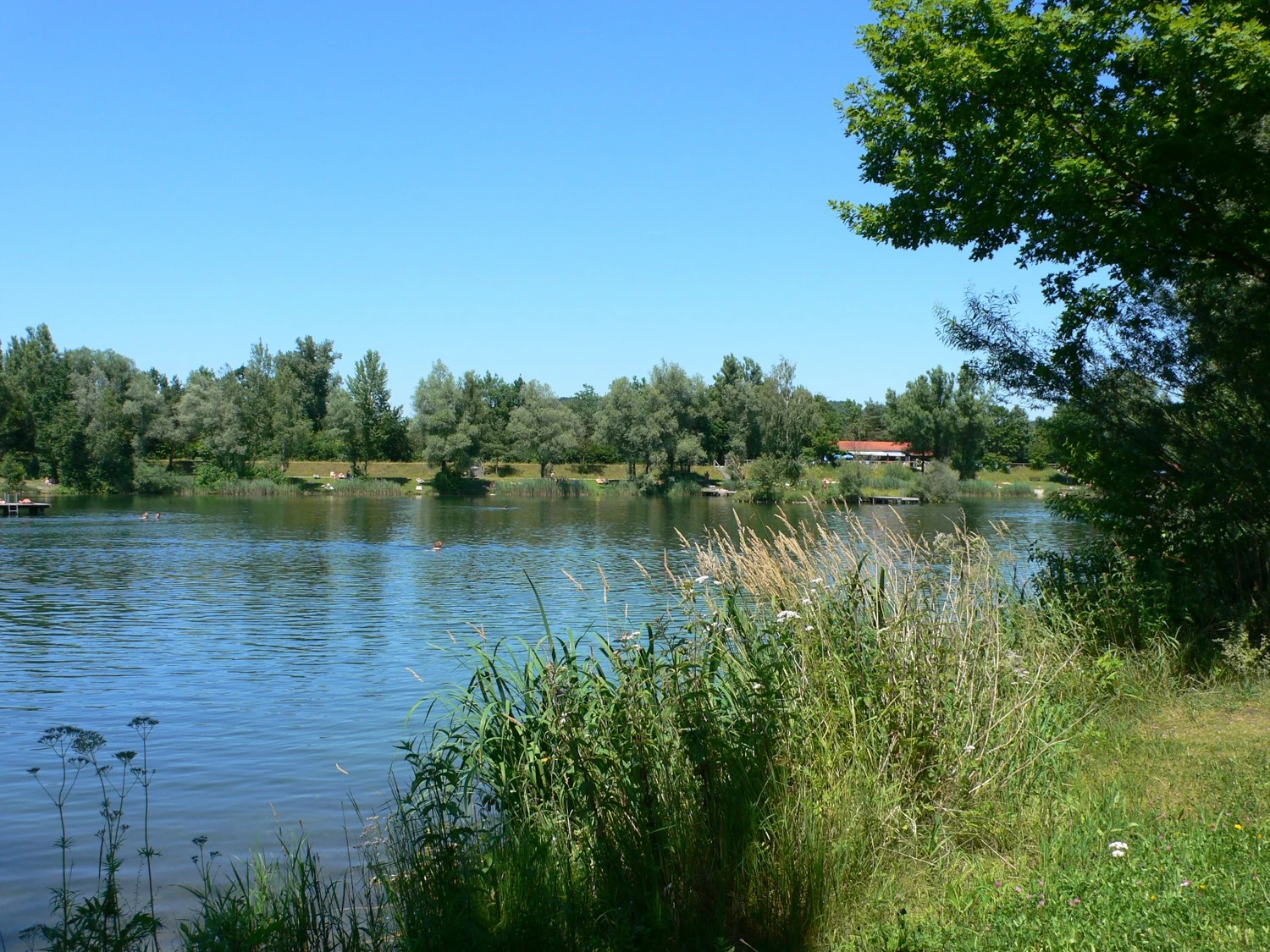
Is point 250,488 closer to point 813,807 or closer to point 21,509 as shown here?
point 21,509

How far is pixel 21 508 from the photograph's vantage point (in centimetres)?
5922

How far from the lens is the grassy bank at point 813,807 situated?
484 centimetres

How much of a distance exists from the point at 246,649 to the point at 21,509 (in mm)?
49857

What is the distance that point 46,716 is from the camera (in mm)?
13375

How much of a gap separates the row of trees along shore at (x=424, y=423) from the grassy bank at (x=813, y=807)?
2785 inches

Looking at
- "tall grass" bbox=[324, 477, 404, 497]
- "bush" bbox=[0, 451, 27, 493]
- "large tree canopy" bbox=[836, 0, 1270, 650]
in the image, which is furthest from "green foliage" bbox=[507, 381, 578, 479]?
"large tree canopy" bbox=[836, 0, 1270, 650]

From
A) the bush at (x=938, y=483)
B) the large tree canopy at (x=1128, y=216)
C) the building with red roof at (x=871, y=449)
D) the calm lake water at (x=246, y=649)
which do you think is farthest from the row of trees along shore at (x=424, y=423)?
the large tree canopy at (x=1128, y=216)

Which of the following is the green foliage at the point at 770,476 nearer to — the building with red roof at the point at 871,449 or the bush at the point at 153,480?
the building with red roof at the point at 871,449

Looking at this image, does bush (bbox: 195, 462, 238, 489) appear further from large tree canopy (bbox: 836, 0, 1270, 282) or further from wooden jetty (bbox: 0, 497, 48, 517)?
large tree canopy (bbox: 836, 0, 1270, 282)

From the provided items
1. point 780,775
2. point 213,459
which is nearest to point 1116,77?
point 780,775

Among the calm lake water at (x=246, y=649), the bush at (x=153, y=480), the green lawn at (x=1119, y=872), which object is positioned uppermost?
the bush at (x=153, y=480)

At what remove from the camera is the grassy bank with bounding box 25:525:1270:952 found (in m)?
4.84

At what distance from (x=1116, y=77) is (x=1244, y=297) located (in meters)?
2.70

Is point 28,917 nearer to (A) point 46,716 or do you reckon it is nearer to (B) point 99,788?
(B) point 99,788
